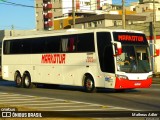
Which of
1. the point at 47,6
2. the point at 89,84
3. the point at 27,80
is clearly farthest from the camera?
the point at 47,6

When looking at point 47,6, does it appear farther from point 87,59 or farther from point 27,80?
point 87,59

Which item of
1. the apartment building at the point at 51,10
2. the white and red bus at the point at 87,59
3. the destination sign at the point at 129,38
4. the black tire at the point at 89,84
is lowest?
the black tire at the point at 89,84

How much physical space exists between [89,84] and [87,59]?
128 centimetres

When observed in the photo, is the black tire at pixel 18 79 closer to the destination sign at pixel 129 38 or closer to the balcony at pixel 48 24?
the destination sign at pixel 129 38

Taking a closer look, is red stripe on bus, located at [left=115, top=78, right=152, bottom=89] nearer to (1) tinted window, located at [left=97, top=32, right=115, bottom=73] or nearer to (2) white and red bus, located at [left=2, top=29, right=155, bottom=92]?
(2) white and red bus, located at [left=2, top=29, right=155, bottom=92]

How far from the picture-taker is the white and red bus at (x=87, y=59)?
21.7 m

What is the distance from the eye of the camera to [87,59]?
23250 mm

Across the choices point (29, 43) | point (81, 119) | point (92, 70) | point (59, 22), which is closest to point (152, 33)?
point (29, 43)

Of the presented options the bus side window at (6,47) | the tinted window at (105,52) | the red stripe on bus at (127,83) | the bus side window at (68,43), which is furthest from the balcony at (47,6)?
the red stripe on bus at (127,83)

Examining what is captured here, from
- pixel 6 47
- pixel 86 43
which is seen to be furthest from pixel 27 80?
pixel 86 43

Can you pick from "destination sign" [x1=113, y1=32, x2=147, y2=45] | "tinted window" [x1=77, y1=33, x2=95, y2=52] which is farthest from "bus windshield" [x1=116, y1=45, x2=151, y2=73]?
"tinted window" [x1=77, y1=33, x2=95, y2=52]

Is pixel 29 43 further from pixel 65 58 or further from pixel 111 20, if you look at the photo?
pixel 111 20

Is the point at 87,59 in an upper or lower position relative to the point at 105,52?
lower

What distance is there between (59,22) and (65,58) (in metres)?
90.5
